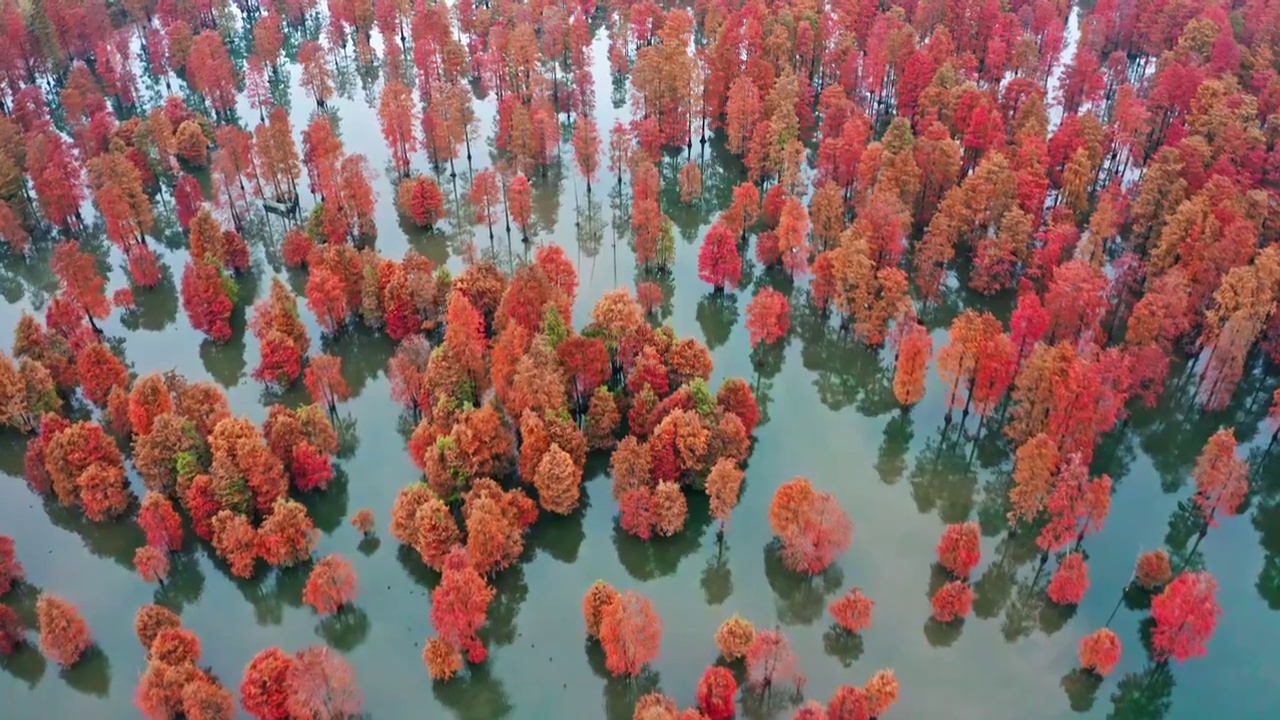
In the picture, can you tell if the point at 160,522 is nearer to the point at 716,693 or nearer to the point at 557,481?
the point at 557,481

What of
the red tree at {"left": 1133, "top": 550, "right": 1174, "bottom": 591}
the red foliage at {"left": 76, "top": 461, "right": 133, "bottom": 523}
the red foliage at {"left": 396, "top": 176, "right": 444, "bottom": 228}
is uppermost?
the red foliage at {"left": 396, "top": 176, "right": 444, "bottom": 228}

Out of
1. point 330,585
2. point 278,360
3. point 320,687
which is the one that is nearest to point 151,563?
point 330,585

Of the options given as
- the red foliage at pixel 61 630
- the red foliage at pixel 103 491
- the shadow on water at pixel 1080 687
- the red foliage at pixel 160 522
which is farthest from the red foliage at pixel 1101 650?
the red foliage at pixel 103 491

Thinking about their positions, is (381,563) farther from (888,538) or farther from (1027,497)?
(1027,497)

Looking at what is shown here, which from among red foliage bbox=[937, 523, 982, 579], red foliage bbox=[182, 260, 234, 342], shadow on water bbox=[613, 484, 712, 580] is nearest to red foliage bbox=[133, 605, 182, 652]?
shadow on water bbox=[613, 484, 712, 580]

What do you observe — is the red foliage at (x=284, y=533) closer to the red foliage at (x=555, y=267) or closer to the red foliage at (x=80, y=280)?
the red foliage at (x=555, y=267)

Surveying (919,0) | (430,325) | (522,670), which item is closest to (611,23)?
(919,0)

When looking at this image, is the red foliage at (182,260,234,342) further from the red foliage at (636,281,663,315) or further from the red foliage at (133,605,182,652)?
the red foliage at (636,281,663,315)
